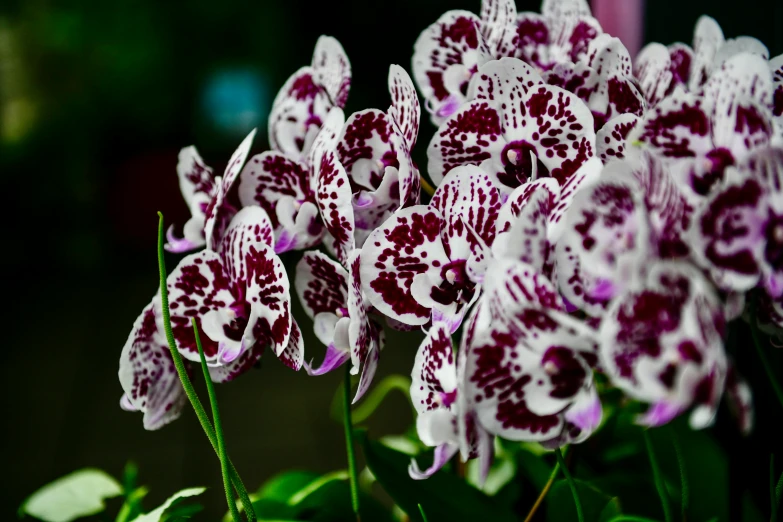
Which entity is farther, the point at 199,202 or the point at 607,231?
the point at 199,202

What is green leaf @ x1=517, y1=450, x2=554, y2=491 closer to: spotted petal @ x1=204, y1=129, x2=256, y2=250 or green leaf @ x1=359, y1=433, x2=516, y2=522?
green leaf @ x1=359, y1=433, x2=516, y2=522

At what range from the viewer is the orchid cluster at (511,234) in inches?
8.4

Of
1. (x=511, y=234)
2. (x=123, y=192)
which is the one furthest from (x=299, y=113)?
(x=123, y=192)

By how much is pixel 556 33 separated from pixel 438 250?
0.73 feet

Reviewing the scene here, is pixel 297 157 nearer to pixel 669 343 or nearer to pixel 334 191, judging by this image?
pixel 334 191

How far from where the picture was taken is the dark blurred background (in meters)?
1.54

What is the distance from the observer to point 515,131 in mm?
330

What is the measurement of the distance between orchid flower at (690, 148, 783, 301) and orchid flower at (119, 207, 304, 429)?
18 cm

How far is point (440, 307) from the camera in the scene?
1.01 feet

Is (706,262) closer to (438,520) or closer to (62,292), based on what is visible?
(438,520)

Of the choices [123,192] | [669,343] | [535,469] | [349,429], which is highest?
→ [669,343]

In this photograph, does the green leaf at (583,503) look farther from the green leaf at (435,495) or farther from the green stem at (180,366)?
the green stem at (180,366)

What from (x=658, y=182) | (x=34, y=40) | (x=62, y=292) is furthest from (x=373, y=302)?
(x=34, y=40)

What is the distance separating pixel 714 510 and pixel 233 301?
380mm
